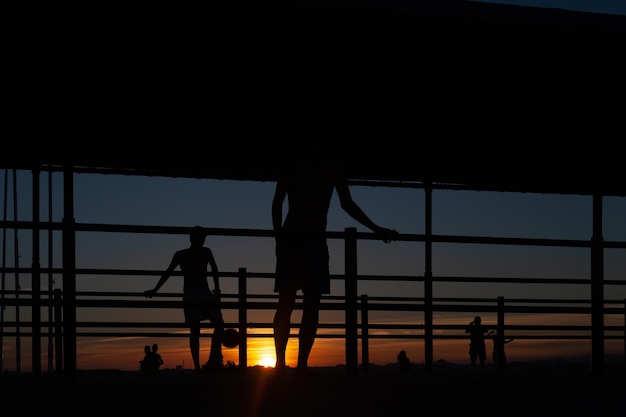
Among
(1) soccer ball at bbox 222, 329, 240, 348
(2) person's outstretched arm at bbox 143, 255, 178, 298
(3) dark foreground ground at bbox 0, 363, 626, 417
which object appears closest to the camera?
(3) dark foreground ground at bbox 0, 363, 626, 417

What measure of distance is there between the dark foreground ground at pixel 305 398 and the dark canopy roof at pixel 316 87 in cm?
175

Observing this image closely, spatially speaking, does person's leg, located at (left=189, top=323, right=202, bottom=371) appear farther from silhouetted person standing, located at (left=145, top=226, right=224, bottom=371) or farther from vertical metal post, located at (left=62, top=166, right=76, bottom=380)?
vertical metal post, located at (left=62, top=166, right=76, bottom=380)

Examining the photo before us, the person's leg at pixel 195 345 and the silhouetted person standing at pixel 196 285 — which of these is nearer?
the silhouetted person standing at pixel 196 285

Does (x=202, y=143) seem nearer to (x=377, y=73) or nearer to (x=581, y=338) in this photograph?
(x=377, y=73)

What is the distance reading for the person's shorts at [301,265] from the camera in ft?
21.0

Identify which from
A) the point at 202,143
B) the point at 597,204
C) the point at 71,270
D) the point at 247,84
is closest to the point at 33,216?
the point at 202,143

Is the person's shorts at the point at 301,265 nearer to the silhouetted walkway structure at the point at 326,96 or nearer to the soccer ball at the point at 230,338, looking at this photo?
the silhouetted walkway structure at the point at 326,96

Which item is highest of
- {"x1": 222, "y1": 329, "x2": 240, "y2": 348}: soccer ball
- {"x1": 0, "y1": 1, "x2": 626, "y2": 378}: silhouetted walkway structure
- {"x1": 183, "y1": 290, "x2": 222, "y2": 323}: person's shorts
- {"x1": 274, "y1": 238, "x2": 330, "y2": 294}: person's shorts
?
{"x1": 0, "y1": 1, "x2": 626, "y2": 378}: silhouetted walkway structure

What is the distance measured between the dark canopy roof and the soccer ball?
7.05 feet

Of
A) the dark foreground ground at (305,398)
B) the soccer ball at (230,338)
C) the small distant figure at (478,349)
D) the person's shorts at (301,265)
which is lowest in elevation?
the small distant figure at (478,349)

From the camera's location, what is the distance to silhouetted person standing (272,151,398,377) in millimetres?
6340

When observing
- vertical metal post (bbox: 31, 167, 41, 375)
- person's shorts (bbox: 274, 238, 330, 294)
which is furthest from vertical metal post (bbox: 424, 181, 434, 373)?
vertical metal post (bbox: 31, 167, 41, 375)

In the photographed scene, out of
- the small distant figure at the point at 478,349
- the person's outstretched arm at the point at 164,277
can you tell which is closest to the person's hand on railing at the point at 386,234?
the person's outstretched arm at the point at 164,277

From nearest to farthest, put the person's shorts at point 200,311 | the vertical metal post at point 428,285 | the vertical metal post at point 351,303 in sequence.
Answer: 1. the vertical metal post at point 351,303
2. the person's shorts at point 200,311
3. the vertical metal post at point 428,285
